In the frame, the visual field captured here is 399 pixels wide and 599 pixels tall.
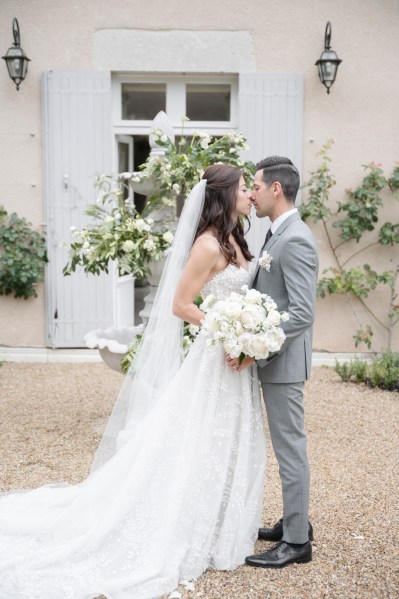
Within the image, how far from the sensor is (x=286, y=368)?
2992 mm

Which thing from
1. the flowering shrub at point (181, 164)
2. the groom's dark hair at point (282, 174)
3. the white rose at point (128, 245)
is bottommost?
the white rose at point (128, 245)

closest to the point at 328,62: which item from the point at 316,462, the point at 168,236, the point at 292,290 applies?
the point at 168,236

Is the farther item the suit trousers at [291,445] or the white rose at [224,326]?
the suit trousers at [291,445]

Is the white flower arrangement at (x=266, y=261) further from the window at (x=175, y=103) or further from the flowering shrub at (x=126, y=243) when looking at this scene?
the window at (x=175, y=103)

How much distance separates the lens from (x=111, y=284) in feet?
24.0

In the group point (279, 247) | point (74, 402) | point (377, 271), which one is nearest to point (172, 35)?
point (377, 271)

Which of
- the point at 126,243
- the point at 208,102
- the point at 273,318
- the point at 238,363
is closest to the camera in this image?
the point at 273,318

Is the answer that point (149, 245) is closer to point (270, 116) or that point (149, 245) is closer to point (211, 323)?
point (211, 323)

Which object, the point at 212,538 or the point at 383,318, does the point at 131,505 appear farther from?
the point at 383,318

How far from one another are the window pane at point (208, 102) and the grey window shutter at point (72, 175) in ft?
2.97

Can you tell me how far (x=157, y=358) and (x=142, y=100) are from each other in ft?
15.4

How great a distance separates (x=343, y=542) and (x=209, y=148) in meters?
2.74

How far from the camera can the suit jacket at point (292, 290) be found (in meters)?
2.88

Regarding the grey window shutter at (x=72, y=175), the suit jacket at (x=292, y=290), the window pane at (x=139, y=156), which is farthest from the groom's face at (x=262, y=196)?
the window pane at (x=139, y=156)
